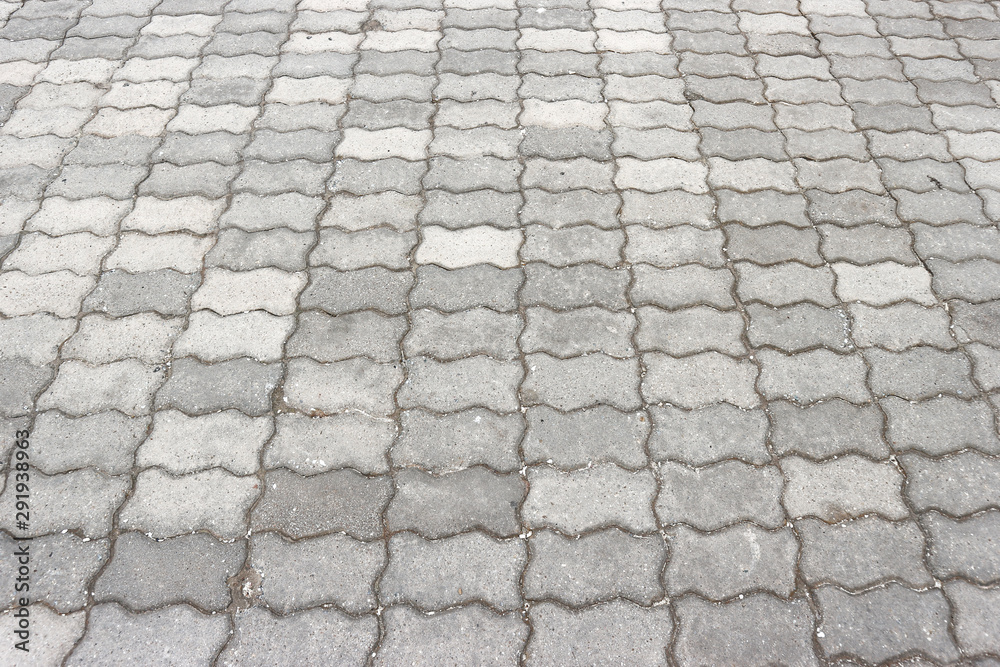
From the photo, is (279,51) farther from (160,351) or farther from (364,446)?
(364,446)

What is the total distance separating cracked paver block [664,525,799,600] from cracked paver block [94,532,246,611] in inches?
46.3

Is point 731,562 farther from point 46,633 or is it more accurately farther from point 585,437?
point 46,633

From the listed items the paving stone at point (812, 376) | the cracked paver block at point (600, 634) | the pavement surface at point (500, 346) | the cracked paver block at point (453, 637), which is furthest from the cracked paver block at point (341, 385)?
the paving stone at point (812, 376)

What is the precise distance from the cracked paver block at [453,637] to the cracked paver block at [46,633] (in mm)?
771

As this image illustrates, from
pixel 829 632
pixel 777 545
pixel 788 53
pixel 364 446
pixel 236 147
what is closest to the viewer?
pixel 829 632

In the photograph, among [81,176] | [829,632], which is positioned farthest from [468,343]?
[81,176]

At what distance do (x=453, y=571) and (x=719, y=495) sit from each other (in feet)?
2.56

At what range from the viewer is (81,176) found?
10.00 ft

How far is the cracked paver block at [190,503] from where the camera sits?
2.03 metres

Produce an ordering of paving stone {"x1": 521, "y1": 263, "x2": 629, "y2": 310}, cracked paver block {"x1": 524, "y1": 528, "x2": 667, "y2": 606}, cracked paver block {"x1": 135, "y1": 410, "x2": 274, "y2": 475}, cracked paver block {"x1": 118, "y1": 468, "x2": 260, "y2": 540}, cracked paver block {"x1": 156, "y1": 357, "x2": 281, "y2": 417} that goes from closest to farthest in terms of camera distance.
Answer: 1. cracked paver block {"x1": 524, "y1": 528, "x2": 667, "y2": 606}
2. cracked paver block {"x1": 118, "y1": 468, "x2": 260, "y2": 540}
3. cracked paver block {"x1": 135, "y1": 410, "x2": 274, "y2": 475}
4. cracked paver block {"x1": 156, "y1": 357, "x2": 281, "y2": 417}
5. paving stone {"x1": 521, "y1": 263, "x2": 629, "y2": 310}

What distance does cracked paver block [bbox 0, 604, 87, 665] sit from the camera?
1810 millimetres

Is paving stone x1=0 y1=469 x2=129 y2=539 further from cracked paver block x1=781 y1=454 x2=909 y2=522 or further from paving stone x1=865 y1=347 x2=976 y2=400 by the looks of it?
paving stone x1=865 y1=347 x2=976 y2=400

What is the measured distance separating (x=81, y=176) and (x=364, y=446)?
1.86 meters

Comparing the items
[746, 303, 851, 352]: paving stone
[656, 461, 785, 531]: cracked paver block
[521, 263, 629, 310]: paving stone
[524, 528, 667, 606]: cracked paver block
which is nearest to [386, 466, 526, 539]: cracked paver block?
[524, 528, 667, 606]: cracked paver block
